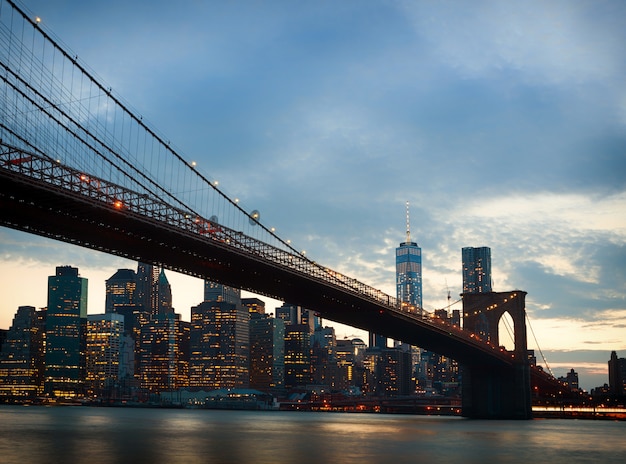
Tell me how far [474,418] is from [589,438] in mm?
31077

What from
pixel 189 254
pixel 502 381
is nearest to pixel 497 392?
pixel 502 381

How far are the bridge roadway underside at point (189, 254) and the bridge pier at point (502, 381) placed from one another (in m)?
4.18

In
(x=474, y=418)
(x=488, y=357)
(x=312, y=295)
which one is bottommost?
(x=474, y=418)

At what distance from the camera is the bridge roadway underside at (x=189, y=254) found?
1677 inches

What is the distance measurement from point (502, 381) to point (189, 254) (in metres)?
47.1

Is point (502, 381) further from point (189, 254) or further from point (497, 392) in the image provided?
point (189, 254)

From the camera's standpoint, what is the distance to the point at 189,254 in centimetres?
5500

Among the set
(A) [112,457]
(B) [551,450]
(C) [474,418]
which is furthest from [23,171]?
(C) [474,418]

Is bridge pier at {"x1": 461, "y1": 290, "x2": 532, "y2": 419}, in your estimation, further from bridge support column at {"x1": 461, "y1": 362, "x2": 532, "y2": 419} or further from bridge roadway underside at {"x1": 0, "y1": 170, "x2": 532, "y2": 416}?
bridge roadway underside at {"x1": 0, "y1": 170, "x2": 532, "y2": 416}

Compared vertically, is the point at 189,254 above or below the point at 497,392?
above

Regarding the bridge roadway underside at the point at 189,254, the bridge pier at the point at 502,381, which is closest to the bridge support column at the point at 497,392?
the bridge pier at the point at 502,381

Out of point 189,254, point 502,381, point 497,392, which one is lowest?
point 497,392

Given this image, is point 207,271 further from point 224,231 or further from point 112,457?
point 112,457

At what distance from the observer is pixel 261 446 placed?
44281 millimetres
